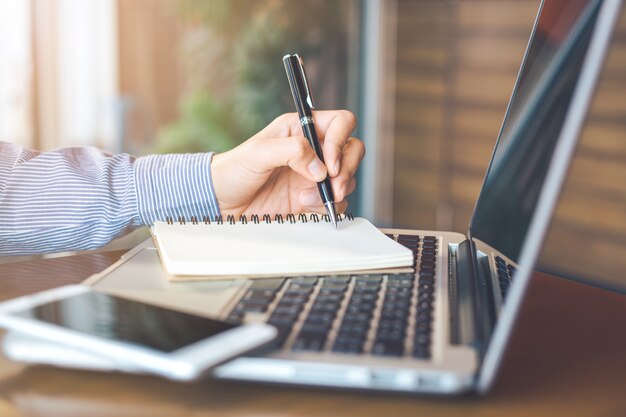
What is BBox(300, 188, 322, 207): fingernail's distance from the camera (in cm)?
95

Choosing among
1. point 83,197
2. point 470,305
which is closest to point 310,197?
point 83,197

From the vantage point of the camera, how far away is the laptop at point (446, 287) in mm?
436

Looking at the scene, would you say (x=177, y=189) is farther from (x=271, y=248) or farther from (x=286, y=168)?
(x=271, y=248)

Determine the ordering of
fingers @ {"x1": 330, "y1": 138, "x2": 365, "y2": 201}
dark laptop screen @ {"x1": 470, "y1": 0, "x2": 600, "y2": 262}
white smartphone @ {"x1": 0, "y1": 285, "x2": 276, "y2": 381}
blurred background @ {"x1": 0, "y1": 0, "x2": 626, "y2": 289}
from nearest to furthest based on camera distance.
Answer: white smartphone @ {"x1": 0, "y1": 285, "x2": 276, "y2": 381} → dark laptop screen @ {"x1": 470, "y1": 0, "x2": 600, "y2": 262} → fingers @ {"x1": 330, "y1": 138, "x2": 365, "y2": 201} → blurred background @ {"x1": 0, "y1": 0, "x2": 626, "y2": 289}

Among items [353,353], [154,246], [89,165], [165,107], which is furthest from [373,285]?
[165,107]

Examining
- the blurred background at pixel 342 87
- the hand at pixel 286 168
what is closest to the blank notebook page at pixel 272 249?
the hand at pixel 286 168

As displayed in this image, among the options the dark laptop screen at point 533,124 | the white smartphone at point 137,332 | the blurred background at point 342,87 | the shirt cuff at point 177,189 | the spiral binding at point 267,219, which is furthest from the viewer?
the blurred background at point 342,87

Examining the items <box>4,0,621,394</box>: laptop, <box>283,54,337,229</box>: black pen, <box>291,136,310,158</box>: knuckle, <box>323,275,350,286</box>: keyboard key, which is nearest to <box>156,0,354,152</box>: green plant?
<box>283,54,337,229</box>: black pen

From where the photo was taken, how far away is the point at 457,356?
1.47ft

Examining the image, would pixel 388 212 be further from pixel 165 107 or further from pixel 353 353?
pixel 353 353

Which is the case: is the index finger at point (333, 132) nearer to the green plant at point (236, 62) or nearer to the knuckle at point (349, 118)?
the knuckle at point (349, 118)

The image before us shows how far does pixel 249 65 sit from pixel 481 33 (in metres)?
1.00

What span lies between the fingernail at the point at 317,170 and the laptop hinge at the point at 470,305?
0.69 feet

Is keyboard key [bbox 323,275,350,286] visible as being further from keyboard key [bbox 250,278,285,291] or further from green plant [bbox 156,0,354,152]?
green plant [bbox 156,0,354,152]
